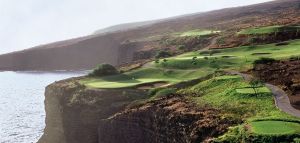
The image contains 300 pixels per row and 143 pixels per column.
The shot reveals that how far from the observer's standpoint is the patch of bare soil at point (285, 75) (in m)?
29.8

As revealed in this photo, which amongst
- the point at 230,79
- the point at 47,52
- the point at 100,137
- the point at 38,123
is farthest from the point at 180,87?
the point at 47,52

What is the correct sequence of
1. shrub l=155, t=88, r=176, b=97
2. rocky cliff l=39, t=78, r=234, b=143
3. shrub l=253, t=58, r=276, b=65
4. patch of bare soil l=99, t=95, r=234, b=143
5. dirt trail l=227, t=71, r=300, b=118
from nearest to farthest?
dirt trail l=227, t=71, r=300, b=118 < patch of bare soil l=99, t=95, r=234, b=143 < rocky cliff l=39, t=78, r=234, b=143 < shrub l=155, t=88, r=176, b=97 < shrub l=253, t=58, r=276, b=65

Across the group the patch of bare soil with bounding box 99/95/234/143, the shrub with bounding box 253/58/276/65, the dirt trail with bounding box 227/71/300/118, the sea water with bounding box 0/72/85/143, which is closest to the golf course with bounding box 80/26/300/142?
the dirt trail with bounding box 227/71/300/118

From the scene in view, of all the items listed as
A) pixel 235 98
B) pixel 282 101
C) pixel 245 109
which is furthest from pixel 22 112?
pixel 282 101

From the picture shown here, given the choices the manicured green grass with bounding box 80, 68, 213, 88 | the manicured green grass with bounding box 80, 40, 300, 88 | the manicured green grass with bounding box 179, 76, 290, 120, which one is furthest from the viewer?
the manicured green grass with bounding box 80, 40, 300, 88

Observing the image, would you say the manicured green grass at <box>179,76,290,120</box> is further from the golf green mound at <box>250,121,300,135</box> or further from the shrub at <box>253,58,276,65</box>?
the shrub at <box>253,58,276,65</box>

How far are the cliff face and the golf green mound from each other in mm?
17714

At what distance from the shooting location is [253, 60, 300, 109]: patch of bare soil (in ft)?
97.7

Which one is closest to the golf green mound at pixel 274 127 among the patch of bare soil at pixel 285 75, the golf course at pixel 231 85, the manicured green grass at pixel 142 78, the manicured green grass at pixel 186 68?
the golf course at pixel 231 85

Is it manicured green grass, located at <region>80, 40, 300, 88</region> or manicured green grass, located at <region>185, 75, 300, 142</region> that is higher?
manicured green grass, located at <region>185, 75, 300, 142</region>

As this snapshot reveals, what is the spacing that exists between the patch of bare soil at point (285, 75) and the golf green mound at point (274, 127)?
422 cm

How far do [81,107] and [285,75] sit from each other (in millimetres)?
17483

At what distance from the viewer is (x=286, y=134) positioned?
21.0 meters

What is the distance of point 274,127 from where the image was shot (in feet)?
73.6
